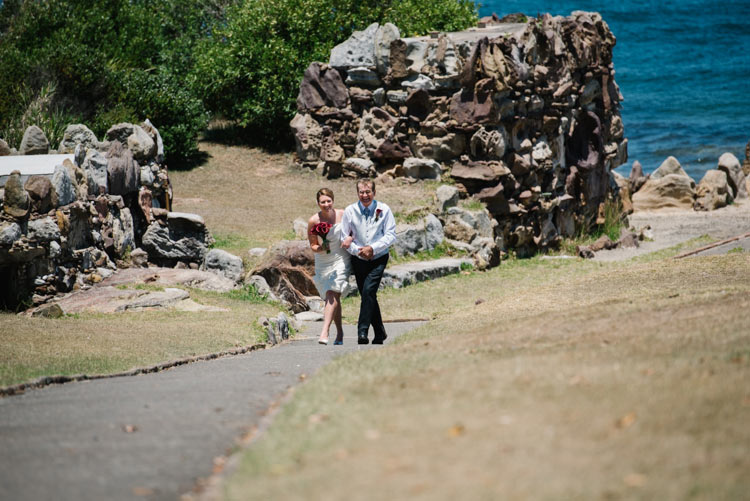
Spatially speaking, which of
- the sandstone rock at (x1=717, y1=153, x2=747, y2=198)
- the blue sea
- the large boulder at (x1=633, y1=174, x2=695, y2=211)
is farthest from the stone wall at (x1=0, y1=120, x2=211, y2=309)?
the blue sea

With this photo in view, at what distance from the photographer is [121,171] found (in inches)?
629

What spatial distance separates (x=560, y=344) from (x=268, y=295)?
842 cm

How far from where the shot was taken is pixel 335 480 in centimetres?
418

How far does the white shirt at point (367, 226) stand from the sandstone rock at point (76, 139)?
A: 828cm

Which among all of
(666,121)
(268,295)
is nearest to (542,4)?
(666,121)

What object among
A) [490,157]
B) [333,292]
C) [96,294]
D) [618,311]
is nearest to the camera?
[618,311]

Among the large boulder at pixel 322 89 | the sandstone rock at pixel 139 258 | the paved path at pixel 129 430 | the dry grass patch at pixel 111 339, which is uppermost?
the large boulder at pixel 322 89

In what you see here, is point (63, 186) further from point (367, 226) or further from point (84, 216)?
point (367, 226)

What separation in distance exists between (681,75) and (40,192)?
214 feet

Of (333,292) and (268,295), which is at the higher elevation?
(333,292)

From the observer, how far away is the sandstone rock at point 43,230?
1273cm

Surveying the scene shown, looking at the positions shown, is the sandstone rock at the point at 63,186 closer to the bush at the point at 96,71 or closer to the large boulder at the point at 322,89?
the bush at the point at 96,71

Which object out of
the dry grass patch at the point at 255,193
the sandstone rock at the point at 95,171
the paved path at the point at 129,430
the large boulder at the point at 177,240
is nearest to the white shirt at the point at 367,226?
the paved path at the point at 129,430

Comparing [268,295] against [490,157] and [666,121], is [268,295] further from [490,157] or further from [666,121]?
[666,121]
